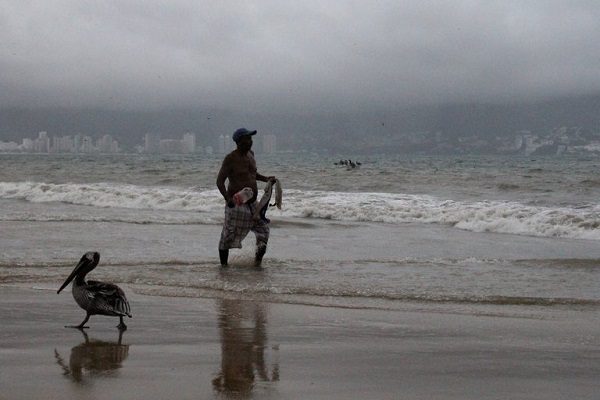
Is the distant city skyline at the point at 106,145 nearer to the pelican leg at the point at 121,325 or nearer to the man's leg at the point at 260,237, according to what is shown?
the man's leg at the point at 260,237

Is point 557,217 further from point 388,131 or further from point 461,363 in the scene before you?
point 388,131

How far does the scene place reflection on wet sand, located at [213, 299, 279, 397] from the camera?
179 inches

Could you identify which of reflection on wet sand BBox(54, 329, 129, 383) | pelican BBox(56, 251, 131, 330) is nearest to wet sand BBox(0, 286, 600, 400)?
reflection on wet sand BBox(54, 329, 129, 383)

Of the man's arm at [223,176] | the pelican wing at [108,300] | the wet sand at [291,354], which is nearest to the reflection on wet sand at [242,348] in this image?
the wet sand at [291,354]

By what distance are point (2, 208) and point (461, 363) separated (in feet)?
64.5

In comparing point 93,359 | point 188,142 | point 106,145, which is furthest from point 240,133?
point 106,145

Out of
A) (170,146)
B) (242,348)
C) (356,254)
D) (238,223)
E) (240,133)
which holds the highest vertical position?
(170,146)

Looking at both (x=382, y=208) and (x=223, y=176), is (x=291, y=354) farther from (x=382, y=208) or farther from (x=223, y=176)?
(x=382, y=208)

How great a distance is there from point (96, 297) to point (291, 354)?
1729 millimetres

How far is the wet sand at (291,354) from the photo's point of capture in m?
4.44

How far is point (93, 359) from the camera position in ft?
16.9

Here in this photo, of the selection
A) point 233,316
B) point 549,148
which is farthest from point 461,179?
point 549,148

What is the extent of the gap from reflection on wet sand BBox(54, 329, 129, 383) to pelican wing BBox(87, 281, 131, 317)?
1.14ft

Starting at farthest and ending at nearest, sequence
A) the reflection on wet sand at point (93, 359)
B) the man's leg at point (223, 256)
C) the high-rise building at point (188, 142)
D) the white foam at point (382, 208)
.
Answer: the high-rise building at point (188, 142) → the white foam at point (382, 208) → the man's leg at point (223, 256) → the reflection on wet sand at point (93, 359)
